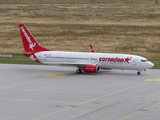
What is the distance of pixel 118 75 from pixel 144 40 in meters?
43.7

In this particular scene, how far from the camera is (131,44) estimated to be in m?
95.7

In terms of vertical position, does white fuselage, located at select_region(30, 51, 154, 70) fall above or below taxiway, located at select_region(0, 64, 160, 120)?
above

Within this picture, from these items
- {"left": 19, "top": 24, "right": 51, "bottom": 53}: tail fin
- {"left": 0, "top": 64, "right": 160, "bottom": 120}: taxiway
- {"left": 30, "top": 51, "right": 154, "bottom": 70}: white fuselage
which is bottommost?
{"left": 0, "top": 64, "right": 160, "bottom": 120}: taxiway

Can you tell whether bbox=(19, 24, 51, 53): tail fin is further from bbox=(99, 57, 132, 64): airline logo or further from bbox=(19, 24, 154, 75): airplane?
bbox=(99, 57, 132, 64): airline logo

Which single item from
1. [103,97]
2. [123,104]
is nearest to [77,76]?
[103,97]

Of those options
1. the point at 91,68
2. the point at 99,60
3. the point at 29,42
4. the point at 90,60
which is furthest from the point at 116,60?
the point at 29,42

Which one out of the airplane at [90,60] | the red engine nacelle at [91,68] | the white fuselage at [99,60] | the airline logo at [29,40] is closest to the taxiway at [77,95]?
the red engine nacelle at [91,68]

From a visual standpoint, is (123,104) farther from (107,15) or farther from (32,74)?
(107,15)

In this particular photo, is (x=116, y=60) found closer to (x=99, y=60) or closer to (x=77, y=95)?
(x=99, y=60)

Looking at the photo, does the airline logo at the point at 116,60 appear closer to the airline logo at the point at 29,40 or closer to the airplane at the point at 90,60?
the airplane at the point at 90,60

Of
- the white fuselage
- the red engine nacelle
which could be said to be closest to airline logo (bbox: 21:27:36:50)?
the white fuselage

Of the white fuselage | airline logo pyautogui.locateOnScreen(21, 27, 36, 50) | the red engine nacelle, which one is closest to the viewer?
the white fuselage

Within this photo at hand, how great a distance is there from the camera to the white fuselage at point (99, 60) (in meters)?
56.7

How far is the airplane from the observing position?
186ft
